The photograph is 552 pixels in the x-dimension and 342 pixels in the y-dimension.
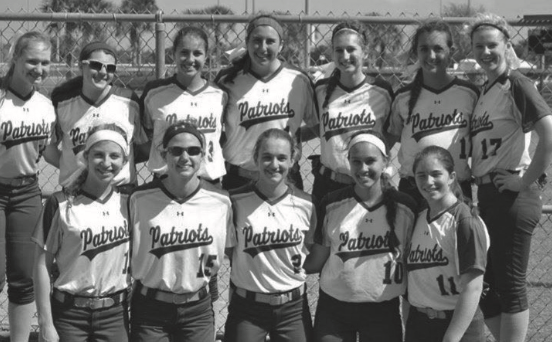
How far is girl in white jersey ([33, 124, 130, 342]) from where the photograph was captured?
4.36 m

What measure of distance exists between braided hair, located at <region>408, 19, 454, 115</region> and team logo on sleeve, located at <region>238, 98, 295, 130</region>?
85cm

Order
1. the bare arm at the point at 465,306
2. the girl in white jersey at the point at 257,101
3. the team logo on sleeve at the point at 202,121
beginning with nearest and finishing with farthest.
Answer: the bare arm at the point at 465,306, the team logo on sleeve at the point at 202,121, the girl in white jersey at the point at 257,101

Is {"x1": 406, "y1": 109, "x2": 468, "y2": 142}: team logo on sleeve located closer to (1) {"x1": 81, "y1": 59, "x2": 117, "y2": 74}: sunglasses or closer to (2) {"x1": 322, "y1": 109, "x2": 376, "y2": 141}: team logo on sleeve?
(2) {"x1": 322, "y1": 109, "x2": 376, "y2": 141}: team logo on sleeve

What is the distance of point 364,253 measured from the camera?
4562 millimetres

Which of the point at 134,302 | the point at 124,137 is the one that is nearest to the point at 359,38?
the point at 124,137

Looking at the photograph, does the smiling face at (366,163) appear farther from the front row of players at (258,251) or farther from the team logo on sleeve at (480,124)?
the team logo on sleeve at (480,124)

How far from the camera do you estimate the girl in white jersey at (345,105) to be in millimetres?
5059

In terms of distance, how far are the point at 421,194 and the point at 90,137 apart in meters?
1.96

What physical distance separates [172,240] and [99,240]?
399 mm

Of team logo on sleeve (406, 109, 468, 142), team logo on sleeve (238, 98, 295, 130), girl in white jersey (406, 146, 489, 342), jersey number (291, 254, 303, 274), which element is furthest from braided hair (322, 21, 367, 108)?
jersey number (291, 254, 303, 274)

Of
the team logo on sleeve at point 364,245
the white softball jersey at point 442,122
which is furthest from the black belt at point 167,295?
the white softball jersey at point 442,122

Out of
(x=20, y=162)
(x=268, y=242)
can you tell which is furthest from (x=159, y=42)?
(x=268, y=242)

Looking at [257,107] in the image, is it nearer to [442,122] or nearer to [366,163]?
[366,163]

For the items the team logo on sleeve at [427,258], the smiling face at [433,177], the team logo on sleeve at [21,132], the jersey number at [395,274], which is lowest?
the jersey number at [395,274]
